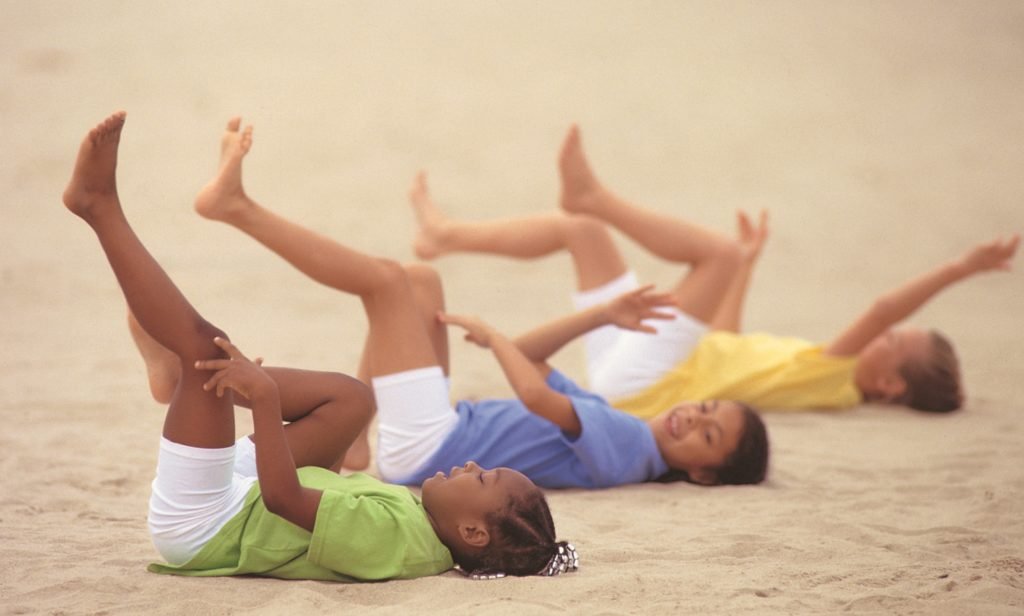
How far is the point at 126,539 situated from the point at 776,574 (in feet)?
5.68

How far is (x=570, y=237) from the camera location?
515cm

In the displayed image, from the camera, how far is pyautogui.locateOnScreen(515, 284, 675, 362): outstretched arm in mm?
4383

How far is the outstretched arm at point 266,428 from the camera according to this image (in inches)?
106

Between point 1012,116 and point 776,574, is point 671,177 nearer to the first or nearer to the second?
point 1012,116

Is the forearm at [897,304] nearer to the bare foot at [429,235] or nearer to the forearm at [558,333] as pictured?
the forearm at [558,333]

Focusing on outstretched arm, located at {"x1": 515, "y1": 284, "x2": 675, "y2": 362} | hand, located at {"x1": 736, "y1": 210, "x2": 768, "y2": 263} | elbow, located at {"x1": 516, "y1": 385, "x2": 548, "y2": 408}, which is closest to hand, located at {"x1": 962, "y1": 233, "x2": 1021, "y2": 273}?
hand, located at {"x1": 736, "y1": 210, "x2": 768, "y2": 263}

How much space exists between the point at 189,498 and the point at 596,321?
195 centimetres

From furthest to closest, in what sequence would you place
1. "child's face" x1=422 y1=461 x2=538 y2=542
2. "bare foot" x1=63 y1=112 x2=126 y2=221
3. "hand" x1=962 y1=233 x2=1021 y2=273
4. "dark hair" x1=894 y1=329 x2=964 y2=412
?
"dark hair" x1=894 y1=329 x2=964 y2=412, "hand" x1=962 y1=233 x2=1021 y2=273, "child's face" x1=422 y1=461 x2=538 y2=542, "bare foot" x1=63 y1=112 x2=126 y2=221

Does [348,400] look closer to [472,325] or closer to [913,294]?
[472,325]

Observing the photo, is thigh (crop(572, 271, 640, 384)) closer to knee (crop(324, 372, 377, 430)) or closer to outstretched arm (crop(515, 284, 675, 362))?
outstretched arm (crop(515, 284, 675, 362))

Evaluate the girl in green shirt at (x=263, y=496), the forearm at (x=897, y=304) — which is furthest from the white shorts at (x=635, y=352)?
the girl in green shirt at (x=263, y=496)

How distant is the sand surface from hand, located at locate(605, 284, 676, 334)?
60cm

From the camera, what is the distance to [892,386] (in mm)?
5871

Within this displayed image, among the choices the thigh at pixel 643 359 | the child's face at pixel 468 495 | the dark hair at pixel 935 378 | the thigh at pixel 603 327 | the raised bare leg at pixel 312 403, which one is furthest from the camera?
the dark hair at pixel 935 378
